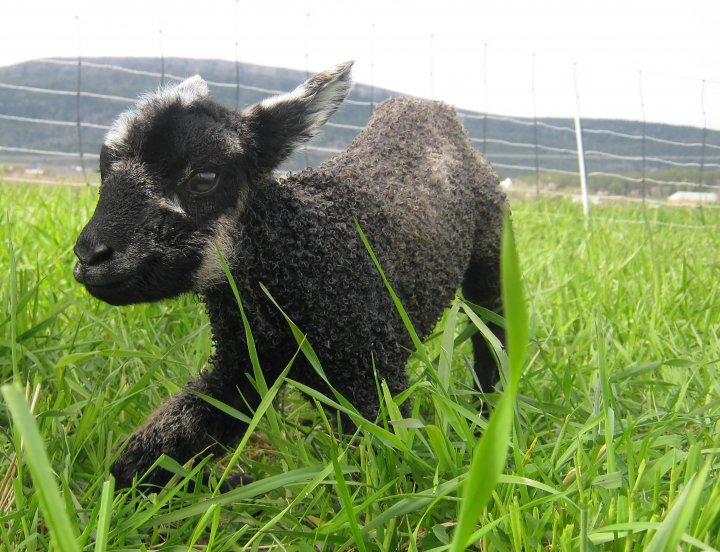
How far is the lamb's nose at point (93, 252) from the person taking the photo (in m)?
2.10

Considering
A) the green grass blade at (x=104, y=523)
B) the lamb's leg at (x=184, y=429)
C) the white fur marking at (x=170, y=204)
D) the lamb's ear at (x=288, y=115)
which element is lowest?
the lamb's leg at (x=184, y=429)

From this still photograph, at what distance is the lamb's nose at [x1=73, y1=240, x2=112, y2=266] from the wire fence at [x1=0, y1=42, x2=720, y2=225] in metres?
6.58

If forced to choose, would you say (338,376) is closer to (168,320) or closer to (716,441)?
(716,441)

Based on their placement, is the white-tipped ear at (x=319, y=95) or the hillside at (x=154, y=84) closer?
Answer: the white-tipped ear at (x=319, y=95)

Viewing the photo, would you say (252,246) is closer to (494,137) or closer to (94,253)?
(94,253)

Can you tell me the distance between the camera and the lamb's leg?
2.42 meters

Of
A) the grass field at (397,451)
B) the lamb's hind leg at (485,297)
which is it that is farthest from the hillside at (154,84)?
the grass field at (397,451)

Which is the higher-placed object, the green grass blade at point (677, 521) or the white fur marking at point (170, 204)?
the white fur marking at point (170, 204)

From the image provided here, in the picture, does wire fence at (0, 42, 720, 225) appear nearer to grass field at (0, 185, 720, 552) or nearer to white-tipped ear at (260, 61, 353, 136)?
grass field at (0, 185, 720, 552)

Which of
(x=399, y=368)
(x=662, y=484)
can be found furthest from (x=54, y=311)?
(x=662, y=484)

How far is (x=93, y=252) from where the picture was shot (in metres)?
2.10

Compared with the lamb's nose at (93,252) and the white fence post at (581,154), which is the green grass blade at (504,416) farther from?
the white fence post at (581,154)

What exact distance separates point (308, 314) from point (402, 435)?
1.89ft

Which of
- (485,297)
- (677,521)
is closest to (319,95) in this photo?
(485,297)
